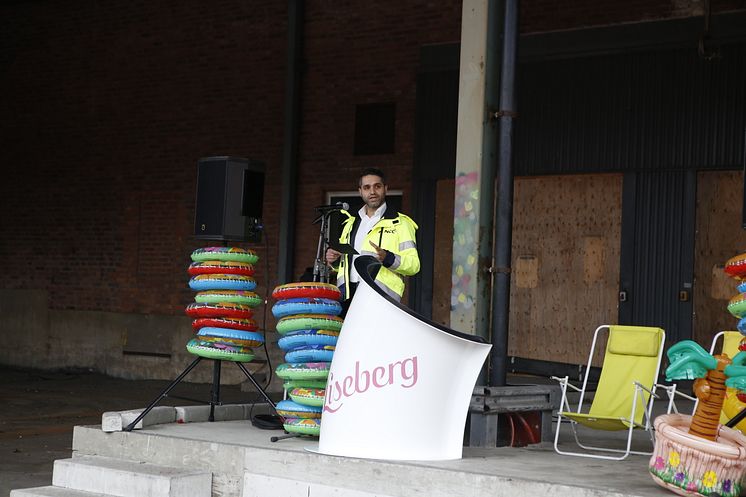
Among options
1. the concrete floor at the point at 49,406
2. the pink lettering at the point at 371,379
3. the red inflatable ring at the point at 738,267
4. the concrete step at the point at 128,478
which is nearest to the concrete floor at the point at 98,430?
the concrete floor at the point at 49,406

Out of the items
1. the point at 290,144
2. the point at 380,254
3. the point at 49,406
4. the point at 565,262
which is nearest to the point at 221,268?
the point at 380,254

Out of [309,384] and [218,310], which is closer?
[309,384]

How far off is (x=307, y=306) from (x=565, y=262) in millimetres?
5892

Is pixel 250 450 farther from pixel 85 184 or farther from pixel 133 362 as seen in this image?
pixel 85 184

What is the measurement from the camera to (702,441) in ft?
15.0

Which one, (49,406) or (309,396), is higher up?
(309,396)

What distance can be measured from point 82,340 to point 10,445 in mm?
6940

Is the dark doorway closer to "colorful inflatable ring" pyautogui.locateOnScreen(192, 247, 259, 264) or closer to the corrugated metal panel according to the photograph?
the corrugated metal panel

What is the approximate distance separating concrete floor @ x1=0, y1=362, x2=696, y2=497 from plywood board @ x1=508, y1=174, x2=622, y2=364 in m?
3.38

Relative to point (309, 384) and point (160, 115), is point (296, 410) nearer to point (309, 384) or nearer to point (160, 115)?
point (309, 384)

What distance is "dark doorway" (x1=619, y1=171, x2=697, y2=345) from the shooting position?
35.3 ft

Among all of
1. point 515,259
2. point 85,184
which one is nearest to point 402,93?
point 515,259

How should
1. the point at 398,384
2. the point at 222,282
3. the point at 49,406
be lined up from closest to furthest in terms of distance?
the point at 398,384 → the point at 222,282 → the point at 49,406

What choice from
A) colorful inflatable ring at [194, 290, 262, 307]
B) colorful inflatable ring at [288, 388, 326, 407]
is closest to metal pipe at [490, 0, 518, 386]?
colorful inflatable ring at [288, 388, 326, 407]
